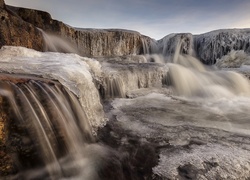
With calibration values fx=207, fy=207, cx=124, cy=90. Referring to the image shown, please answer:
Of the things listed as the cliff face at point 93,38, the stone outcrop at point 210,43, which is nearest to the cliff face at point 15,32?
the cliff face at point 93,38

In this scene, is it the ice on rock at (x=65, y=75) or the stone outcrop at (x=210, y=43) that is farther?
the stone outcrop at (x=210, y=43)

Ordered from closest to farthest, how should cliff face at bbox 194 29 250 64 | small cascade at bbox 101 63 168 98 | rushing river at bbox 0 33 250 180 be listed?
1. rushing river at bbox 0 33 250 180
2. small cascade at bbox 101 63 168 98
3. cliff face at bbox 194 29 250 64

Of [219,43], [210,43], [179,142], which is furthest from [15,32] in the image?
[219,43]

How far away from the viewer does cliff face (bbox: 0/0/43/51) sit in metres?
5.41

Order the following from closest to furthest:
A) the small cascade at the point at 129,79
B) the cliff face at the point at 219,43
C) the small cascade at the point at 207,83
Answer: the small cascade at the point at 129,79, the small cascade at the point at 207,83, the cliff face at the point at 219,43

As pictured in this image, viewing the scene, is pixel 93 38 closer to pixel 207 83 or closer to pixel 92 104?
pixel 207 83

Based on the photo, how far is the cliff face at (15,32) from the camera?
5.41 meters

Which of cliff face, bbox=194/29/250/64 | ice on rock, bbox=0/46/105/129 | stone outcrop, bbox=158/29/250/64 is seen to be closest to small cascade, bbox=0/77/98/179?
ice on rock, bbox=0/46/105/129

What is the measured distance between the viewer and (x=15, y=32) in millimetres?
5801

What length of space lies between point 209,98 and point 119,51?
8172 millimetres

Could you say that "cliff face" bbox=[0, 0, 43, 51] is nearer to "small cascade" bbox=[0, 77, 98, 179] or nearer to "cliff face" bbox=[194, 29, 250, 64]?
"small cascade" bbox=[0, 77, 98, 179]

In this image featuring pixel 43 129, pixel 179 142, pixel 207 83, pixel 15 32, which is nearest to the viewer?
pixel 43 129

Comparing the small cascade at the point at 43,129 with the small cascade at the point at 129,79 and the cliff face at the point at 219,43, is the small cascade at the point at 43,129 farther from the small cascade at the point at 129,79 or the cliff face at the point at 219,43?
the cliff face at the point at 219,43

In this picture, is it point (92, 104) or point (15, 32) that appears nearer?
point (92, 104)
